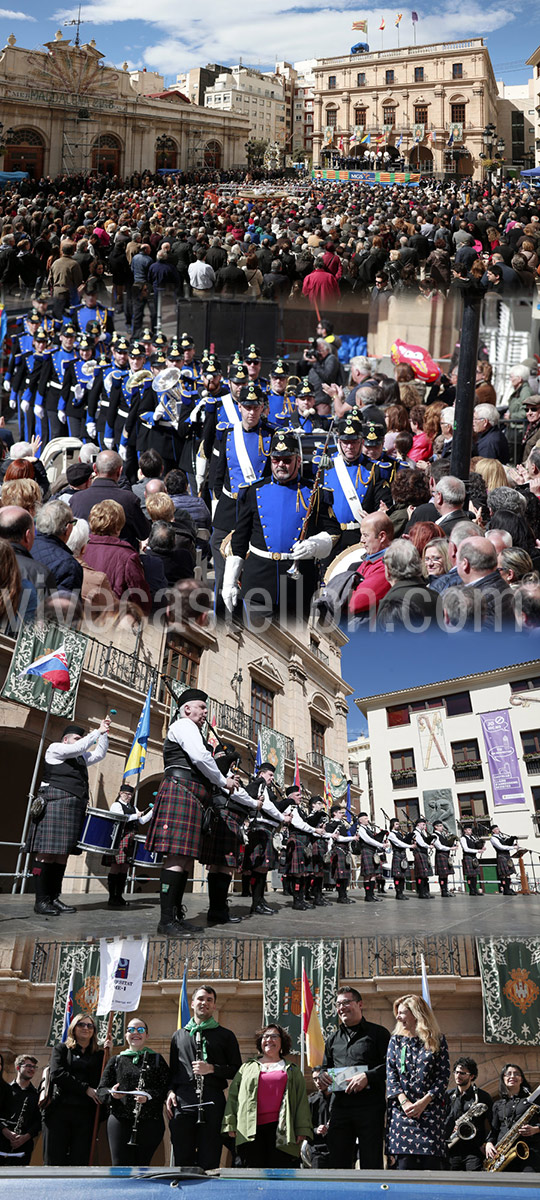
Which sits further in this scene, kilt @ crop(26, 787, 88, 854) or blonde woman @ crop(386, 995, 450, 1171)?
kilt @ crop(26, 787, 88, 854)

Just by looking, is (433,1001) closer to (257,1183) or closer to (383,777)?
(383,777)

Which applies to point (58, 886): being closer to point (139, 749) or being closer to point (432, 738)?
point (139, 749)

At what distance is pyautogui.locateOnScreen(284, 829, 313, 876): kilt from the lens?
19.6 feet

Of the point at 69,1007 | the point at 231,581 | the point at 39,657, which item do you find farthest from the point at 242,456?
the point at 69,1007

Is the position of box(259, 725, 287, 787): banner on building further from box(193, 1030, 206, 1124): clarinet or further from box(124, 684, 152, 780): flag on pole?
box(193, 1030, 206, 1124): clarinet

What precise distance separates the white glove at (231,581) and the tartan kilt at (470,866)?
2862mm

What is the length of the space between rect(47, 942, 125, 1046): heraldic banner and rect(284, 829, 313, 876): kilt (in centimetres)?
154

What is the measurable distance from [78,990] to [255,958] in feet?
3.72

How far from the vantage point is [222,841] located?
13.5 ft

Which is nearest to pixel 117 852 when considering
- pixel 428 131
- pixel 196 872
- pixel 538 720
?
pixel 196 872

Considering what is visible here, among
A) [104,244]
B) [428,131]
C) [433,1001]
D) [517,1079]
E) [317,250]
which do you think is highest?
[428,131]

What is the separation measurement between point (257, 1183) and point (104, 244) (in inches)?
504

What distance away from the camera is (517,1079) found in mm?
4449

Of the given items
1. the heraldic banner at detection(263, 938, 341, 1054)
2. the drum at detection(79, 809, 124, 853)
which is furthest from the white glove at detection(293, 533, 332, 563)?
the heraldic banner at detection(263, 938, 341, 1054)
